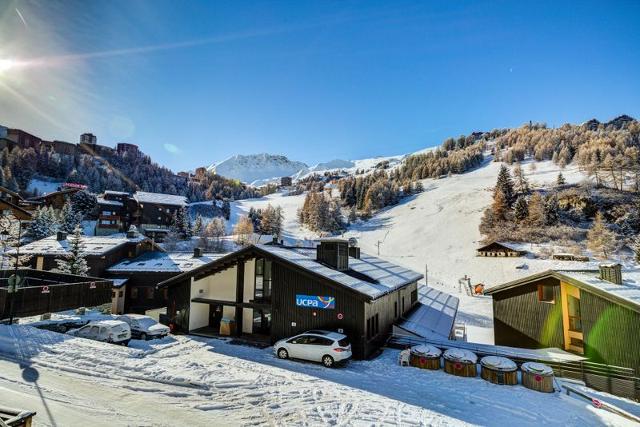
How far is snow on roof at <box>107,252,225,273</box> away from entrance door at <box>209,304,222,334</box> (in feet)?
42.5

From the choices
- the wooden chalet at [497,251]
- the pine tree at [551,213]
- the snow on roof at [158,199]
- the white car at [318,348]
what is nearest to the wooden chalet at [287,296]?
the white car at [318,348]

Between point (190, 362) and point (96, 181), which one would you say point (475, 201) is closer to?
point (190, 362)

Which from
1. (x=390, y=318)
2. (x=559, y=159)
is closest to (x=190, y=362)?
(x=390, y=318)

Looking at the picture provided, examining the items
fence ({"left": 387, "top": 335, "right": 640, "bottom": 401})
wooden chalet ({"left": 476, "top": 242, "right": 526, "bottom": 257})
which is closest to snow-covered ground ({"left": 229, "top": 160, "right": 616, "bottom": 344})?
wooden chalet ({"left": 476, "top": 242, "right": 526, "bottom": 257})

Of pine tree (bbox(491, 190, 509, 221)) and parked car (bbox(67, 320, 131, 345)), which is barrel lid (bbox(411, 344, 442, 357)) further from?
pine tree (bbox(491, 190, 509, 221))

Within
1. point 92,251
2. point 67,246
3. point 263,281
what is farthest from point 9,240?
point 263,281

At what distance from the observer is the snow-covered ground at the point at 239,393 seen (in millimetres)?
10766

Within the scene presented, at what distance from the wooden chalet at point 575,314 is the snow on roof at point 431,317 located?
4.24m

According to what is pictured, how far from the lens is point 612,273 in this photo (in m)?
21.8

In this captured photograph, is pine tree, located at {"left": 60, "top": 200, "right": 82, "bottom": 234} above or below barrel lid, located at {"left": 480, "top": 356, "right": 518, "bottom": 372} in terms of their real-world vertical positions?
above

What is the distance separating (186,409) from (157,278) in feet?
104

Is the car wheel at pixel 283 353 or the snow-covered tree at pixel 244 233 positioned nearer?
the car wheel at pixel 283 353

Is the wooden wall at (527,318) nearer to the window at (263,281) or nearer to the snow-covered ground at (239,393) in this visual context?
the snow-covered ground at (239,393)

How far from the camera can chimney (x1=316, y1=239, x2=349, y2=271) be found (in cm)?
2295
